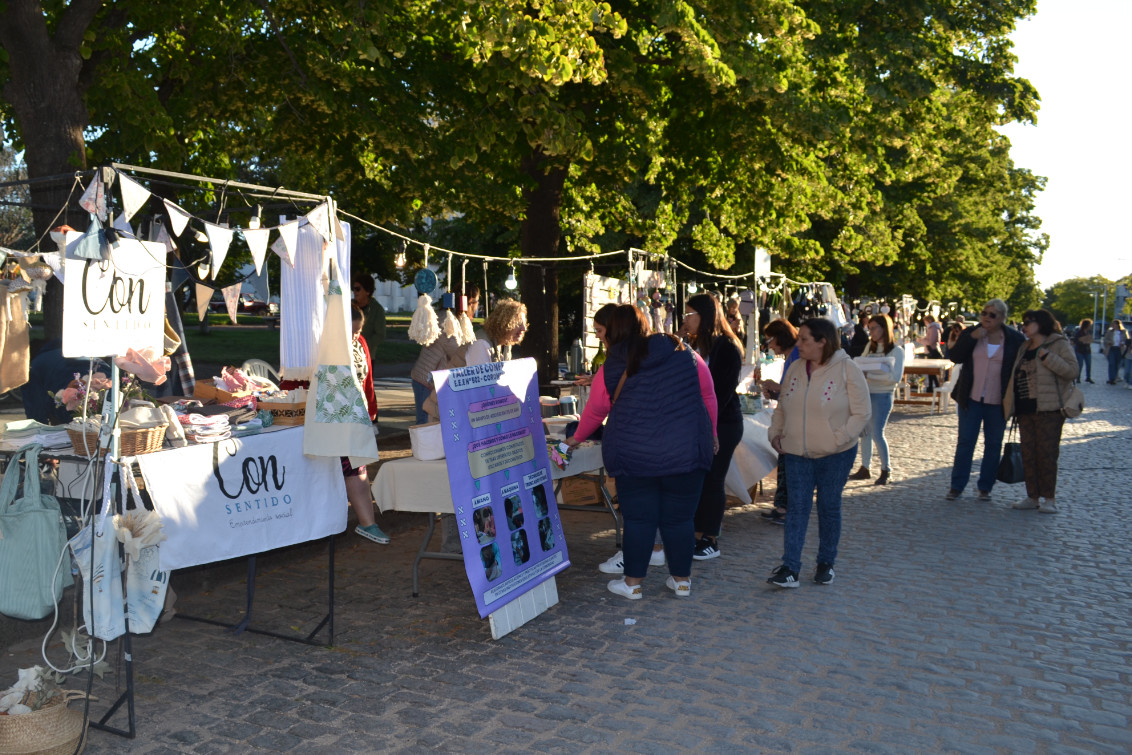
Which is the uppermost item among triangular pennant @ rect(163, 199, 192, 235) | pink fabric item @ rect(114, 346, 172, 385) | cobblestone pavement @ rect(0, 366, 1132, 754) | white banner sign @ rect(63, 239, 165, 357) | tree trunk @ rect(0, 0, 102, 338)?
tree trunk @ rect(0, 0, 102, 338)

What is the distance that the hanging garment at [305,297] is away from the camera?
17.5ft

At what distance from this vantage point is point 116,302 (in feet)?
13.9

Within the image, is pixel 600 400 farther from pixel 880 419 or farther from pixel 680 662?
pixel 880 419

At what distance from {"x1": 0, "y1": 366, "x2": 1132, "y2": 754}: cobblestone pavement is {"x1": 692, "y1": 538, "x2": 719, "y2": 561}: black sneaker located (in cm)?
10

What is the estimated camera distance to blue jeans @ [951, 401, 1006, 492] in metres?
9.41

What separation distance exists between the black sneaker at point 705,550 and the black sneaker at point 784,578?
0.82 m

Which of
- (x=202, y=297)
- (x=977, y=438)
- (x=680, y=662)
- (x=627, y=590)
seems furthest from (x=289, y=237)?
(x=977, y=438)

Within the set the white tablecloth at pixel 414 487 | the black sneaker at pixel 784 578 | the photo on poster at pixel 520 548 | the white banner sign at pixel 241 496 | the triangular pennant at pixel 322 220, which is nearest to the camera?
the white banner sign at pixel 241 496

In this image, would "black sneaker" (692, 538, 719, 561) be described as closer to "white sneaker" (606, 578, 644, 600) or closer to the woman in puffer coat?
"white sneaker" (606, 578, 644, 600)

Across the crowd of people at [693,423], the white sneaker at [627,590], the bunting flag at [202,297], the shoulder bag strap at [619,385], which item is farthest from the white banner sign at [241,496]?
the bunting flag at [202,297]

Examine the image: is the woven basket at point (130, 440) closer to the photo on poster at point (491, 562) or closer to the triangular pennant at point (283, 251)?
the triangular pennant at point (283, 251)

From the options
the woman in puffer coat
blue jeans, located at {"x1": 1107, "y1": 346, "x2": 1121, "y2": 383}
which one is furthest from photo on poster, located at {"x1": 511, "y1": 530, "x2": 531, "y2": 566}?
blue jeans, located at {"x1": 1107, "y1": 346, "x2": 1121, "y2": 383}

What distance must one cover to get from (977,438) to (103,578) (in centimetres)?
834

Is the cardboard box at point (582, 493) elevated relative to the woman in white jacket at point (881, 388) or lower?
lower
